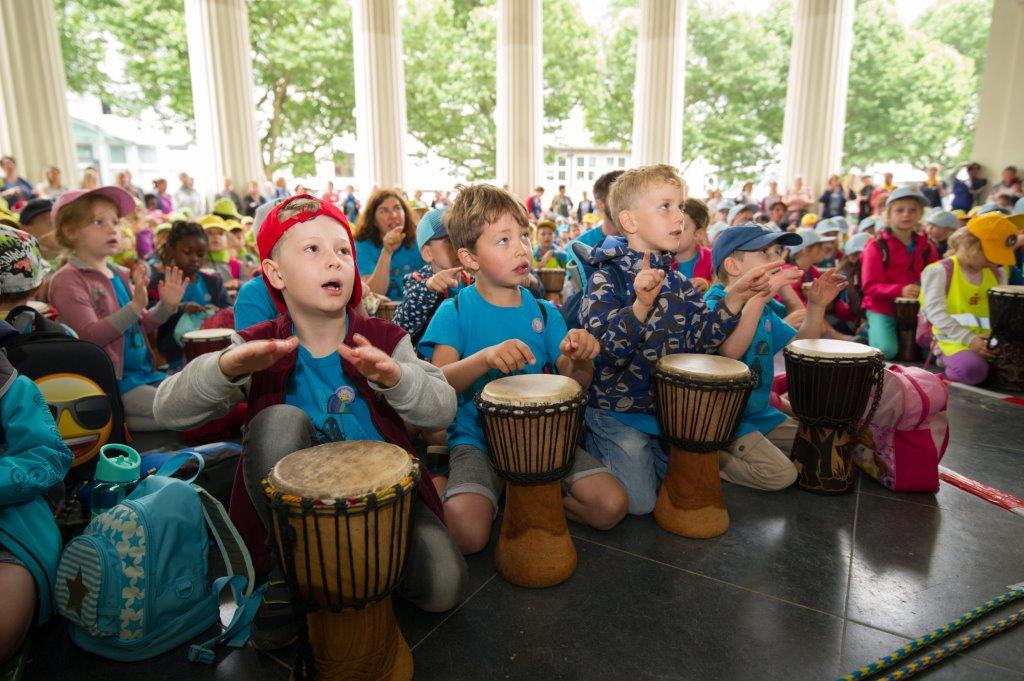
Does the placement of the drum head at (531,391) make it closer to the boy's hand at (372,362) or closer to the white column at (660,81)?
the boy's hand at (372,362)

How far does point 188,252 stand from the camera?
4547 mm

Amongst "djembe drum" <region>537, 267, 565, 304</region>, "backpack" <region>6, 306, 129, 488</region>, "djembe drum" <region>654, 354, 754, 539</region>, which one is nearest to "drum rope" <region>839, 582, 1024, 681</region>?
"djembe drum" <region>654, 354, 754, 539</region>

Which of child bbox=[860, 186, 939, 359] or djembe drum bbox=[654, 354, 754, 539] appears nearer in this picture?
djembe drum bbox=[654, 354, 754, 539]

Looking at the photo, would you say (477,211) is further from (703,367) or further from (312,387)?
(703,367)

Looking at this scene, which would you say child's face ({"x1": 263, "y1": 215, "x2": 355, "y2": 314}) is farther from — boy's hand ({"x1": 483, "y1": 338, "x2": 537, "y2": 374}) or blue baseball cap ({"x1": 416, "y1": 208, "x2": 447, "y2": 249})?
blue baseball cap ({"x1": 416, "y1": 208, "x2": 447, "y2": 249})

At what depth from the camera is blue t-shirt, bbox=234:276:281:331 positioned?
2943mm

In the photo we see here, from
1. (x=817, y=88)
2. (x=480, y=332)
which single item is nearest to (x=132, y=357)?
(x=480, y=332)

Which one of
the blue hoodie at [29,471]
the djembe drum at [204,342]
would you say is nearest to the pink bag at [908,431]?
the blue hoodie at [29,471]

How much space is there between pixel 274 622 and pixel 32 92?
1281 cm

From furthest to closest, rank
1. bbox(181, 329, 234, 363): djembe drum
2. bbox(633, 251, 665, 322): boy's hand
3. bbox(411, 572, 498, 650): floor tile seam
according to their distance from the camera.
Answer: bbox(181, 329, 234, 363): djembe drum
bbox(633, 251, 665, 322): boy's hand
bbox(411, 572, 498, 650): floor tile seam

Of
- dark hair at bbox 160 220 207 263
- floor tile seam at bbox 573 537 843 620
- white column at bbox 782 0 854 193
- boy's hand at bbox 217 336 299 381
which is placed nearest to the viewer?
boy's hand at bbox 217 336 299 381

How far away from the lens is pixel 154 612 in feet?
6.25

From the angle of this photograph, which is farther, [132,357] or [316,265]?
[132,357]

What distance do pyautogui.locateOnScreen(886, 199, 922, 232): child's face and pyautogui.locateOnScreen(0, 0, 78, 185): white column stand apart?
13.2 metres
